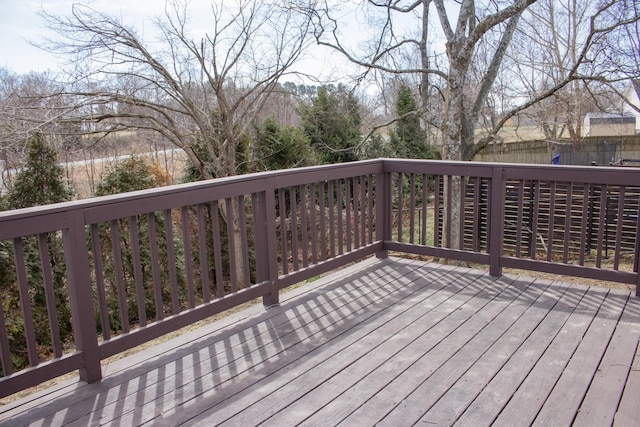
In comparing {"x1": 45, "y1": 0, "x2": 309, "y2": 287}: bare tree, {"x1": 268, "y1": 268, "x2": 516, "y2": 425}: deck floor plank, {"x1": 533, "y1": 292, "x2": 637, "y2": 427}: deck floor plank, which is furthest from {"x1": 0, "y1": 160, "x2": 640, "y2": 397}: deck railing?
{"x1": 45, "y1": 0, "x2": 309, "y2": 287}: bare tree

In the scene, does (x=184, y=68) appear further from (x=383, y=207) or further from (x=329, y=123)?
(x=383, y=207)

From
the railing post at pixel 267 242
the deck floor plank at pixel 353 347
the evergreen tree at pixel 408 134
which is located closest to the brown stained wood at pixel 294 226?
the railing post at pixel 267 242

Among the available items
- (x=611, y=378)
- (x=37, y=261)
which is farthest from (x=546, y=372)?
(x=37, y=261)

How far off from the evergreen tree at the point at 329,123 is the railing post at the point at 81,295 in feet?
35.2

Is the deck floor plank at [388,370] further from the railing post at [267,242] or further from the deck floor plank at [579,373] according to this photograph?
the railing post at [267,242]

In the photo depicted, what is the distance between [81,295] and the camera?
2305 mm

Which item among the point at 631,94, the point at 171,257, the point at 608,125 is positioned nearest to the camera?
the point at 171,257

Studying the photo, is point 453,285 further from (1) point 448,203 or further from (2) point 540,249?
(2) point 540,249

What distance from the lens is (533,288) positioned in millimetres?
3574

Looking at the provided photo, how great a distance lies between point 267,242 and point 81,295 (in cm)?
126

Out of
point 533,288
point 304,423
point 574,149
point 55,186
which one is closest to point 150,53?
point 55,186

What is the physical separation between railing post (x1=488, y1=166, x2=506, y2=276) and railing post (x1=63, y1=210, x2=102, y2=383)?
2.84 metres

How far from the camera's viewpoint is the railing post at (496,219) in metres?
3.67

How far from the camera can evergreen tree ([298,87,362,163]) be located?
12984 millimetres
